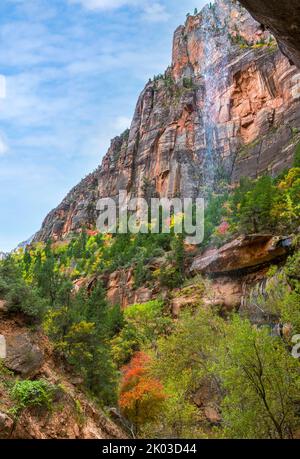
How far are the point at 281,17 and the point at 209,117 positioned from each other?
3367 inches

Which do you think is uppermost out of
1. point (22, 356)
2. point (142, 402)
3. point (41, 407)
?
point (22, 356)

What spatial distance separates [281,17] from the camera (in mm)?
10000

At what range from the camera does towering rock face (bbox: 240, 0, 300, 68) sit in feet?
31.4

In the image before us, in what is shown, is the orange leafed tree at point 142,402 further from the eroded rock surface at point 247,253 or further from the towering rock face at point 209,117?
the towering rock face at point 209,117

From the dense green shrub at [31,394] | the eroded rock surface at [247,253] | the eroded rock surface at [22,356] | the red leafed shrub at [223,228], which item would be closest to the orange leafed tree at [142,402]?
the eroded rock surface at [22,356]

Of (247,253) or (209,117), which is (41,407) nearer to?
(247,253)

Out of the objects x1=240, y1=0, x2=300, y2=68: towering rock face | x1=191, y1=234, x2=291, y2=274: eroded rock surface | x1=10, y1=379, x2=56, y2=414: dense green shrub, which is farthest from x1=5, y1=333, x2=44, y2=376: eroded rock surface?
x1=191, y1=234, x2=291, y2=274: eroded rock surface

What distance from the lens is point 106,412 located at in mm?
21828

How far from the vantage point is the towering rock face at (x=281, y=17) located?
9570 millimetres

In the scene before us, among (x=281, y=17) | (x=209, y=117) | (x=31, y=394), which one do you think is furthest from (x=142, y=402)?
(x=209, y=117)

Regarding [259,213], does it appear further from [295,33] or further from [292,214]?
[295,33]

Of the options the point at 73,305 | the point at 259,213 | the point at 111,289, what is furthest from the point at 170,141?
the point at 73,305

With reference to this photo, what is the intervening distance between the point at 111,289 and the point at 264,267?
2933 cm
